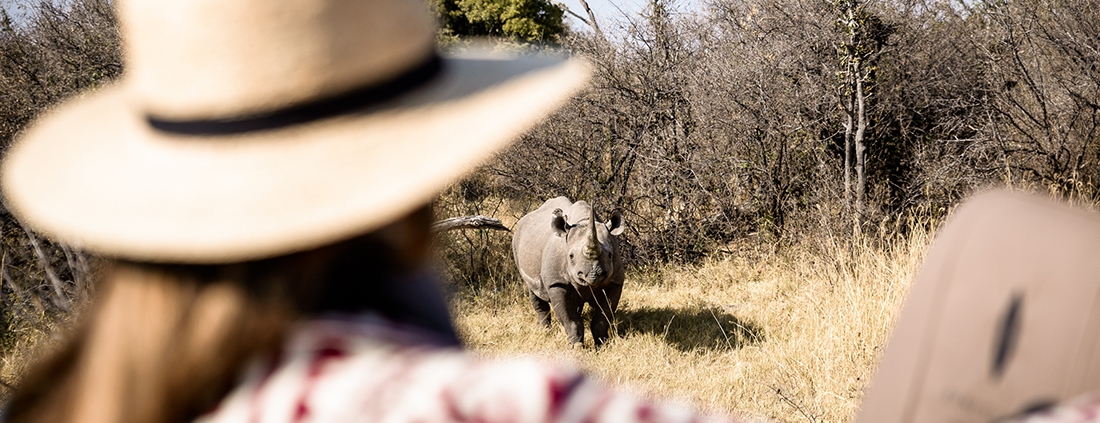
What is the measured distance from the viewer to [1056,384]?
62 centimetres

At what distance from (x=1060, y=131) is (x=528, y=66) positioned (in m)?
9.14

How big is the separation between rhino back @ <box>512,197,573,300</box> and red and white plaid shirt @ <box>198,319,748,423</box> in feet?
18.7

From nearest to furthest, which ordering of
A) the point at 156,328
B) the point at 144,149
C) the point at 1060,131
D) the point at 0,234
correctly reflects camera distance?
the point at 156,328, the point at 144,149, the point at 0,234, the point at 1060,131

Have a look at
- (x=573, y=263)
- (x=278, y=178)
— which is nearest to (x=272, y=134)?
(x=278, y=178)

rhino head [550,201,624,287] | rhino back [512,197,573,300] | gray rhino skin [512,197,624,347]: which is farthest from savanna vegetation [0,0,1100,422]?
rhino head [550,201,624,287]

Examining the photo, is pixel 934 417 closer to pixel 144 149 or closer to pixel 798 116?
pixel 144 149

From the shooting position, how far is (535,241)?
6863mm

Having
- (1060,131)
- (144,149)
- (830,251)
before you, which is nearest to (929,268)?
(144,149)

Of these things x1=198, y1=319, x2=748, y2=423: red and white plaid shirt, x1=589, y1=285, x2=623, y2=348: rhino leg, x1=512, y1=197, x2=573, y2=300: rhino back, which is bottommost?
x1=589, y1=285, x2=623, y2=348: rhino leg

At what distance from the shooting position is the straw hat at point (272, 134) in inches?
30.4

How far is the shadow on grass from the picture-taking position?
6.43 metres

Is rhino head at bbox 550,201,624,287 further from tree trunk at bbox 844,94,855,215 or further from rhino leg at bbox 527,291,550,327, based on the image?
tree trunk at bbox 844,94,855,215

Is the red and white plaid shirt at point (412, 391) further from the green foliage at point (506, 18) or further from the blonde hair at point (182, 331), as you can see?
the green foliage at point (506, 18)

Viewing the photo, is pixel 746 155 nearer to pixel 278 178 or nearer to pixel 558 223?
pixel 558 223
